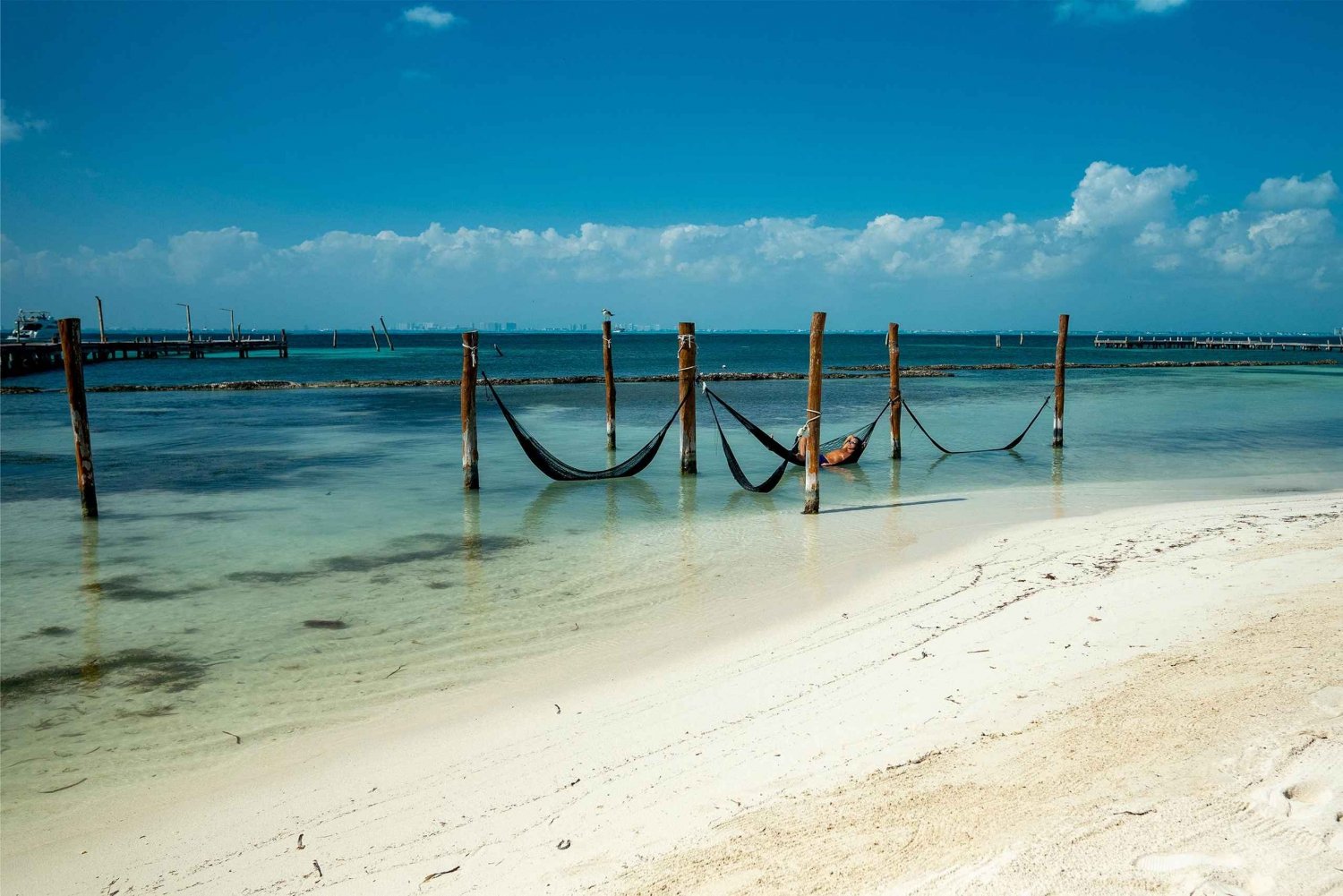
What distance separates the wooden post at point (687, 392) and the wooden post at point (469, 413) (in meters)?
2.93

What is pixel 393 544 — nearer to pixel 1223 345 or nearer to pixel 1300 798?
pixel 1300 798

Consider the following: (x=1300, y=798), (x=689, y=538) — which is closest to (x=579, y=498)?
(x=689, y=538)

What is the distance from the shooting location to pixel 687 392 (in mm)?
13023

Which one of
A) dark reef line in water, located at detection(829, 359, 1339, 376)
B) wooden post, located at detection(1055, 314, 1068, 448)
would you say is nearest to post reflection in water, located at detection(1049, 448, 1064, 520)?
wooden post, located at detection(1055, 314, 1068, 448)

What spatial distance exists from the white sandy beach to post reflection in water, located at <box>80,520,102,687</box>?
191 cm

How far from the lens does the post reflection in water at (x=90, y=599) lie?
231 inches

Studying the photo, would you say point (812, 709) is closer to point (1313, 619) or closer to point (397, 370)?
point (1313, 619)

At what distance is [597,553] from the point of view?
29.0ft

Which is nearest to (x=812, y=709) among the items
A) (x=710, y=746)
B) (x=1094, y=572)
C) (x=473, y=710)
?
(x=710, y=746)

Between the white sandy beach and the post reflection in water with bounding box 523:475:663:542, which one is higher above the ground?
the white sandy beach

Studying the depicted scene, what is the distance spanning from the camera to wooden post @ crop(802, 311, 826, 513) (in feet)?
33.3

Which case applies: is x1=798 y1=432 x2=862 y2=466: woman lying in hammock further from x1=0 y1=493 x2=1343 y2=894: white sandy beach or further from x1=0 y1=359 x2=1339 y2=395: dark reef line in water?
x1=0 y1=359 x2=1339 y2=395: dark reef line in water

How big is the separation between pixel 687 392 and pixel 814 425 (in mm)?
3213

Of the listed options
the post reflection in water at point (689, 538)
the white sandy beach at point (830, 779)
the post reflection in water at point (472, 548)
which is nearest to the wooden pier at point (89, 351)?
the post reflection in water at point (472, 548)
